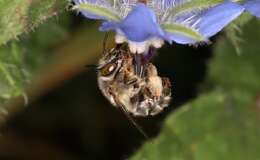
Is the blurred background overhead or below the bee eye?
below

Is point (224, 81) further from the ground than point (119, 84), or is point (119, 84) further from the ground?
point (119, 84)

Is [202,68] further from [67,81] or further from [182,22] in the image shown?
[182,22]

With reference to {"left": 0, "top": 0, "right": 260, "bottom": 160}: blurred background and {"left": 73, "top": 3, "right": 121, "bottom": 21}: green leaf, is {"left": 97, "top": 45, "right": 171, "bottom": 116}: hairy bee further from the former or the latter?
{"left": 0, "top": 0, "right": 260, "bottom": 160}: blurred background

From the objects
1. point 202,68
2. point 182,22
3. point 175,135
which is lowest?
point 202,68

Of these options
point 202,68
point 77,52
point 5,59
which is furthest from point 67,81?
point 5,59

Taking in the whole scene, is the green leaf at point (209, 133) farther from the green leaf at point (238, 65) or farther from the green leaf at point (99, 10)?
the green leaf at point (99, 10)

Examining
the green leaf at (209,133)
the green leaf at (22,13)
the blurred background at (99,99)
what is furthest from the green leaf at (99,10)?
the blurred background at (99,99)

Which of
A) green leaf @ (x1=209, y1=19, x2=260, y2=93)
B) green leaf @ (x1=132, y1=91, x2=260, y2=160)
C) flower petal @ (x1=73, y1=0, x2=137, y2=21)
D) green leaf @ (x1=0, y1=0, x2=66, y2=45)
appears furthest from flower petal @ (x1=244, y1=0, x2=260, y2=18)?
green leaf @ (x1=209, y1=19, x2=260, y2=93)

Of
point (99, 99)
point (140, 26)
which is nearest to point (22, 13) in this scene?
point (140, 26)
